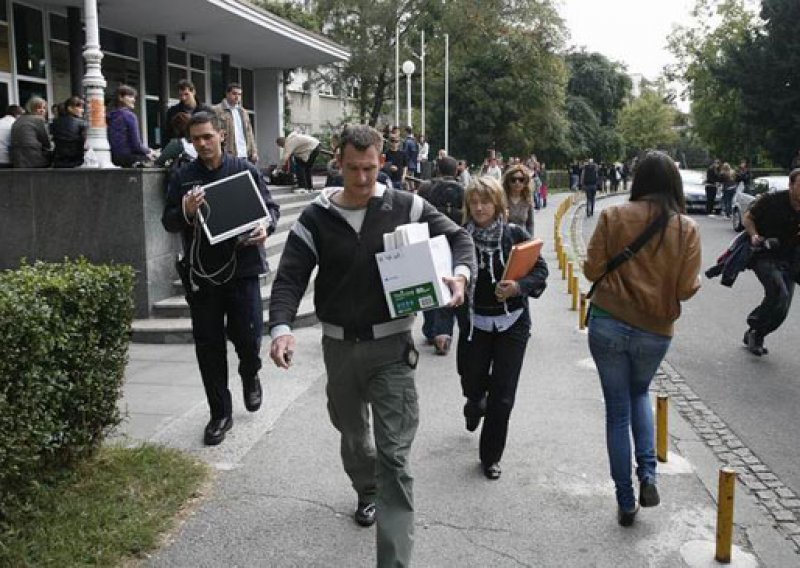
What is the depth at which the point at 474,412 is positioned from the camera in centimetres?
555

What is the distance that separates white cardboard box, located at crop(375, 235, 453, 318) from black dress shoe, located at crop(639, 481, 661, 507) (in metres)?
1.71

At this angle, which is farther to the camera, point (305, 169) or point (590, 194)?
point (590, 194)

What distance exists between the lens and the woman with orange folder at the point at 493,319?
497 cm

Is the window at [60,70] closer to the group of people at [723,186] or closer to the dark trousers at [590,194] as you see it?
the dark trousers at [590,194]

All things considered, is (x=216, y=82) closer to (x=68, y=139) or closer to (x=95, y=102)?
(x=68, y=139)

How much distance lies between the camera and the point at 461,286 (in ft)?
12.0

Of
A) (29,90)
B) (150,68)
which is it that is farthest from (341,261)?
(150,68)

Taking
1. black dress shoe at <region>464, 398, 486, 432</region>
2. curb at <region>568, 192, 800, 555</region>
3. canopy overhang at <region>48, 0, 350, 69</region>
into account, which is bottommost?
curb at <region>568, 192, 800, 555</region>

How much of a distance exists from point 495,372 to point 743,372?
3.97 meters

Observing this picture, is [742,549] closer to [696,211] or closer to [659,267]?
[659,267]

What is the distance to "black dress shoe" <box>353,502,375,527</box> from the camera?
14.1ft

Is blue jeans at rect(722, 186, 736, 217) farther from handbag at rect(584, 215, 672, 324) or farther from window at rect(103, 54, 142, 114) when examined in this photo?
handbag at rect(584, 215, 672, 324)

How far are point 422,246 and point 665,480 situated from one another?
2.51 metres

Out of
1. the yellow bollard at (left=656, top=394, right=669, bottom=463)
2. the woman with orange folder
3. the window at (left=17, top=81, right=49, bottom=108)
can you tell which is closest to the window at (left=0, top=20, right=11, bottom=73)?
A: the window at (left=17, top=81, right=49, bottom=108)
